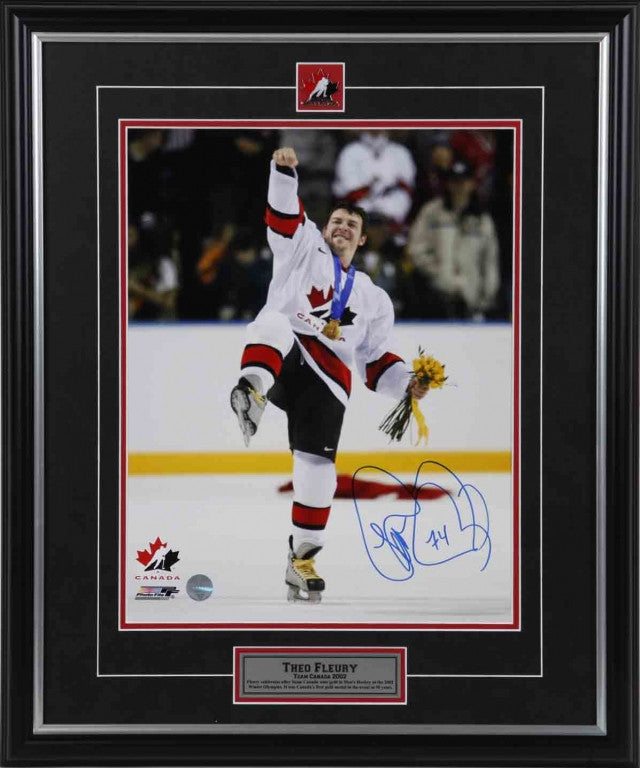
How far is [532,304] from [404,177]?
29 cm

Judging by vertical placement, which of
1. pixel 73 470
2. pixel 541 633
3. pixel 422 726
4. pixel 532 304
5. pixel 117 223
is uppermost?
pixel 117 223

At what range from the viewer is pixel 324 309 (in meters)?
1.23

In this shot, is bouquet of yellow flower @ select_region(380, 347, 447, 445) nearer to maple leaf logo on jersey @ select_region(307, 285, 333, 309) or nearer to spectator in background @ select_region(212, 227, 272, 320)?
maple leaf logo on jersey @ select_region(307, 285, 333, 309)

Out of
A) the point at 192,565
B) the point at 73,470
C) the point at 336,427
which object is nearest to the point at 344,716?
the point at 192,565

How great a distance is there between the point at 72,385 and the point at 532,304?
740 millimetres

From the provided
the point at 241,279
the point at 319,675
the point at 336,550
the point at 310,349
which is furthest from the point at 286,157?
the point at 319,675

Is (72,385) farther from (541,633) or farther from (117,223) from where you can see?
(541,633)

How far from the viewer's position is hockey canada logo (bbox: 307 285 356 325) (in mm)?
1230

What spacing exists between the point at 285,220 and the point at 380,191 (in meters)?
0.16

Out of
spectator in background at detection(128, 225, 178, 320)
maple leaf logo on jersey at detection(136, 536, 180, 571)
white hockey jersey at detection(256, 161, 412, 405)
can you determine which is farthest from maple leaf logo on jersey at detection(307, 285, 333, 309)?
maple leaf logo on jersey at detection(136, 536, 180, 571)

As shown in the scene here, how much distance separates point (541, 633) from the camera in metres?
1.22

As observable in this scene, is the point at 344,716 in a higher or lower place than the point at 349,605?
lower

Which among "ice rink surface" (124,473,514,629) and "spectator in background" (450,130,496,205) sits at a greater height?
"spectator in background" (450,130,496,205)
